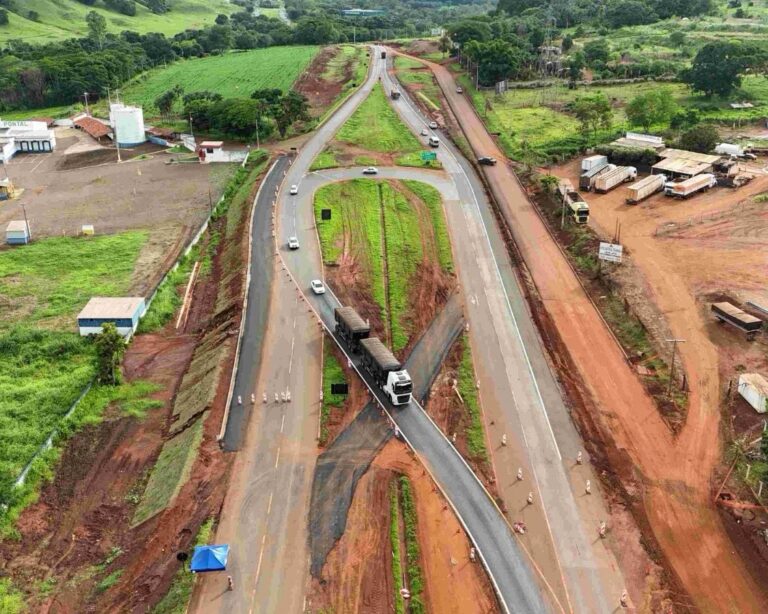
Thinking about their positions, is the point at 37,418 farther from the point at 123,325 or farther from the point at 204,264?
the point at 204,264

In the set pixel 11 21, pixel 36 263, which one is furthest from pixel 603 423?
pixel 11 21

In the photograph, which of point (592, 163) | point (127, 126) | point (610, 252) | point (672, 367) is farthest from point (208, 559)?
point (127, 126)

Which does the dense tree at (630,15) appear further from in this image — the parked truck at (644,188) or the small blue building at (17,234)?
the small blue building at (17,234)

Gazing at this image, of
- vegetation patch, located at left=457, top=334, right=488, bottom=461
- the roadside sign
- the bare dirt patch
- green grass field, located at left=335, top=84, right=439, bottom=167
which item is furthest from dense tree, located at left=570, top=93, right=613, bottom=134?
the bare dirt patch

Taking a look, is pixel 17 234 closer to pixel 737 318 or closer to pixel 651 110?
pixel 737 318

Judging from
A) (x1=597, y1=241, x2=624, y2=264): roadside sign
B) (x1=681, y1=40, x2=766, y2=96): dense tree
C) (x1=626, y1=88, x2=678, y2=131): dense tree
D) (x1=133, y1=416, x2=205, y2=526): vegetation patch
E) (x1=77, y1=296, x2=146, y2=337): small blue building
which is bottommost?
(x1=133, y1=416, x2=205, y2=526): vegetation patch

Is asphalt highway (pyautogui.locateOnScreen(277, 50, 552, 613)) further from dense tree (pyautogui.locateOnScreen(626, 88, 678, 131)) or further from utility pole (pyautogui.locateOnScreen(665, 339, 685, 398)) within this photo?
dense tree (pyautogui.locateOnScreen(626, 88, 678, 131))

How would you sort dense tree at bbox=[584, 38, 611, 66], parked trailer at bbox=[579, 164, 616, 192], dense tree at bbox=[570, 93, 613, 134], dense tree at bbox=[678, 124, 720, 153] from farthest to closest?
1. dense tree at bbox=[584, 38, 611, 66]
2. dense tree at bbox=[570, 93, 613, 134]
3. dense tree at bbox=[678, 124, 720, 153]
4. parked trailer at bbox=[579, 164, 616, 192]
